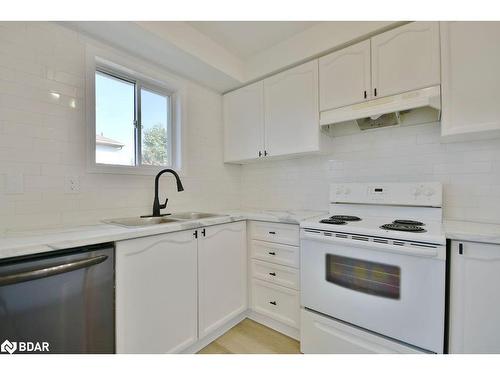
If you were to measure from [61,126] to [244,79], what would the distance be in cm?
164

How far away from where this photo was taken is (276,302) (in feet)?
6.22

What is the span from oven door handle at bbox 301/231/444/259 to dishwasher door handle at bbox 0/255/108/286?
1.24 metres

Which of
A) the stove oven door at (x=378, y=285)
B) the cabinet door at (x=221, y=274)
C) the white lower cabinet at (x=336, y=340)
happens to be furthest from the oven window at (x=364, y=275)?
the cabinet door at (x=221, y=274)

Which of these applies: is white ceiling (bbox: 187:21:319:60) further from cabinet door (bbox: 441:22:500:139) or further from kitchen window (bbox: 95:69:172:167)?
cabinet door (bbox: 441:22:500:139)

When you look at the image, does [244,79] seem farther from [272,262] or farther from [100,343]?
[100,343]

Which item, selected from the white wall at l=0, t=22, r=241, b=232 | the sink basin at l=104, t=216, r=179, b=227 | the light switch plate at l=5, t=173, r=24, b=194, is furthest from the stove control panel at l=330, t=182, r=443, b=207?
the light switch plate at l=5, t=173, r=24, b=194

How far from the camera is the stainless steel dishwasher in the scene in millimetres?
899

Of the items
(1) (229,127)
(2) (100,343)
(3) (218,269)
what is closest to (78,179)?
(2) (100,343)

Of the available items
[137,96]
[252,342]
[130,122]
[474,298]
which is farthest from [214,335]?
[137,96]

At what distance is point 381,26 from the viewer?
5.38ft

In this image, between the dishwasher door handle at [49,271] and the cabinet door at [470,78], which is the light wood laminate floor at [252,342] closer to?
the dishwasher door handle at [49,271]

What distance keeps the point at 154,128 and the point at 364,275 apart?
6.79ft

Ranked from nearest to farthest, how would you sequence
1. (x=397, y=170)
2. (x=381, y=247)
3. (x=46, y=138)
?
(x=381, y=247) → (x=46, y=138) → (x=397, y=170)

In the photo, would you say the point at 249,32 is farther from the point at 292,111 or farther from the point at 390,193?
the point at 390,193
